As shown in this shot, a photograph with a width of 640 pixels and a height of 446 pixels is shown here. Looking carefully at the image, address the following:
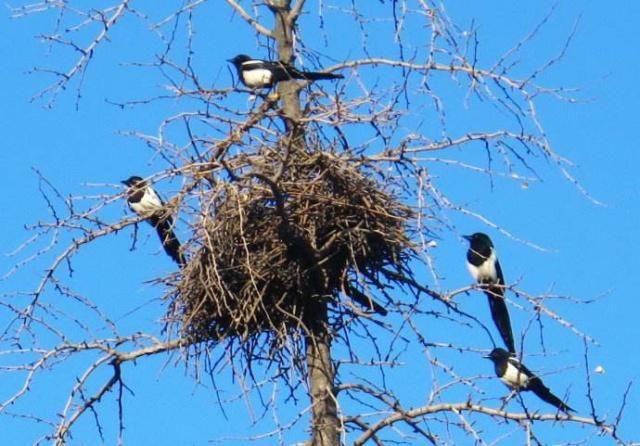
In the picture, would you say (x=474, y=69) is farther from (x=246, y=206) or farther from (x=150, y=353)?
(x=150, y=353)

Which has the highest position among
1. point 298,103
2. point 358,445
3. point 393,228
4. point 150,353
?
point 298,103

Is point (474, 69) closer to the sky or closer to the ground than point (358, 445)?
closer to the sky

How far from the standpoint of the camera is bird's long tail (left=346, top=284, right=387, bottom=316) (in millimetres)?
6480

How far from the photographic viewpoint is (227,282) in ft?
20.9

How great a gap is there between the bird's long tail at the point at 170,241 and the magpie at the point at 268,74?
2.51ft

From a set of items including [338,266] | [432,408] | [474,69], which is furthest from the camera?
[338,266]

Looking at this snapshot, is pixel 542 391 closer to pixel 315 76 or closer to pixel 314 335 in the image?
pixel 314 335

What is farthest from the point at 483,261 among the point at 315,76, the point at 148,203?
the point at 148,203

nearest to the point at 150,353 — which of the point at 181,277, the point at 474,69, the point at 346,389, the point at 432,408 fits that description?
the point at 181,277

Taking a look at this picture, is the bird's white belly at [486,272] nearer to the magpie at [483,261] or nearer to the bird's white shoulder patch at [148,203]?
the magpie at [483,261]

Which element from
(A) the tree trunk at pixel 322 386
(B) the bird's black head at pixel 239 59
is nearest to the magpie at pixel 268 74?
(B) the bird's black head at pixel 239 59

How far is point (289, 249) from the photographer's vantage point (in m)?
6.35

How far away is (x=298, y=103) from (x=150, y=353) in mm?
1287

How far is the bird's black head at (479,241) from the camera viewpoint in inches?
338
